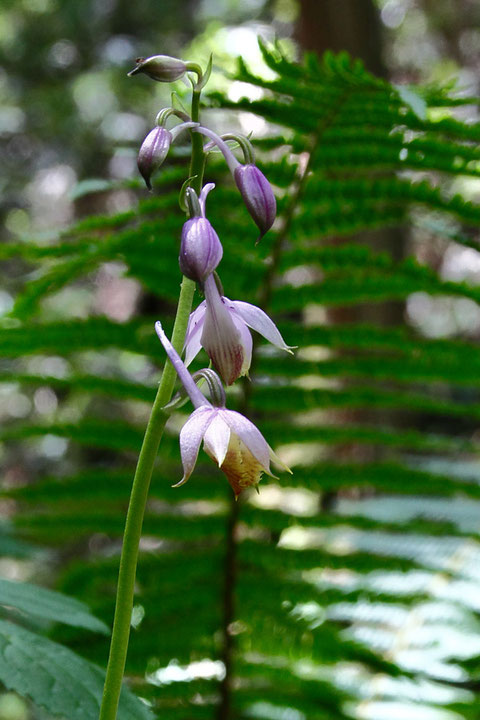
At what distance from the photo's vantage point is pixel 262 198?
56 cm

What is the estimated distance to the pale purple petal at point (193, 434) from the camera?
1.81 ft

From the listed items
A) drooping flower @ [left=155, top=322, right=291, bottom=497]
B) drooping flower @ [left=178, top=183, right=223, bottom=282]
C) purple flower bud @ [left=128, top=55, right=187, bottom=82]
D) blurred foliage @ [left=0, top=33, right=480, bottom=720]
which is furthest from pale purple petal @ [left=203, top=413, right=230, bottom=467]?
blurred foliage @ [left=0, top=33, right=480, bottom=720]

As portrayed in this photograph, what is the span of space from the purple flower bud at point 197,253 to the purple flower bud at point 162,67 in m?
0.12

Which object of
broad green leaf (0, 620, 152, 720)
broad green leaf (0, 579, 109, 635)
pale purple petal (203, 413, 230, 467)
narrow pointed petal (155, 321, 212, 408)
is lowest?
broad green leaf (0, 620, 152, 720)

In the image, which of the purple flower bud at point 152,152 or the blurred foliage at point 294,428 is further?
the blurred foliage at point 294,428

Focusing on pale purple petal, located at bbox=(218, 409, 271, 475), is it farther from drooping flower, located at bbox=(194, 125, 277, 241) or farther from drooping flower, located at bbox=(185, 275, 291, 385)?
drooping flower, located at bbox=(194, 125, 277, 241)

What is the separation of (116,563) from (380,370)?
0.67 metres

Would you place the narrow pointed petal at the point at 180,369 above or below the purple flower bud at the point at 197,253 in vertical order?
below

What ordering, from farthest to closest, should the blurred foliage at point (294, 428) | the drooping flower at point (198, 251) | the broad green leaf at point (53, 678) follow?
the blurred foliage at point (294, 428) < the broad green leaf at point (53, 678) < the drooping flower at point (198, 251)

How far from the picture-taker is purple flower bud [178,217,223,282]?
0.52 metres

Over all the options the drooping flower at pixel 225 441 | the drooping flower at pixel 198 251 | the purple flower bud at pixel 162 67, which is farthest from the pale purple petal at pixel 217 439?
the purple flower bud at pixel 162 67

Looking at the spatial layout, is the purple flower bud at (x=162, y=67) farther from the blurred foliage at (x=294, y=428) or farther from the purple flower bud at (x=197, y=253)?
the blurred foliage at (x=294, y=428)

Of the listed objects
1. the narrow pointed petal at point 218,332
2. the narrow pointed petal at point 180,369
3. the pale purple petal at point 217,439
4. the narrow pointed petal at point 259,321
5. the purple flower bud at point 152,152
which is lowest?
the pale purple petal at point 217,439

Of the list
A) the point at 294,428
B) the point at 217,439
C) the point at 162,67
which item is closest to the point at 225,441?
the point at 217,439
